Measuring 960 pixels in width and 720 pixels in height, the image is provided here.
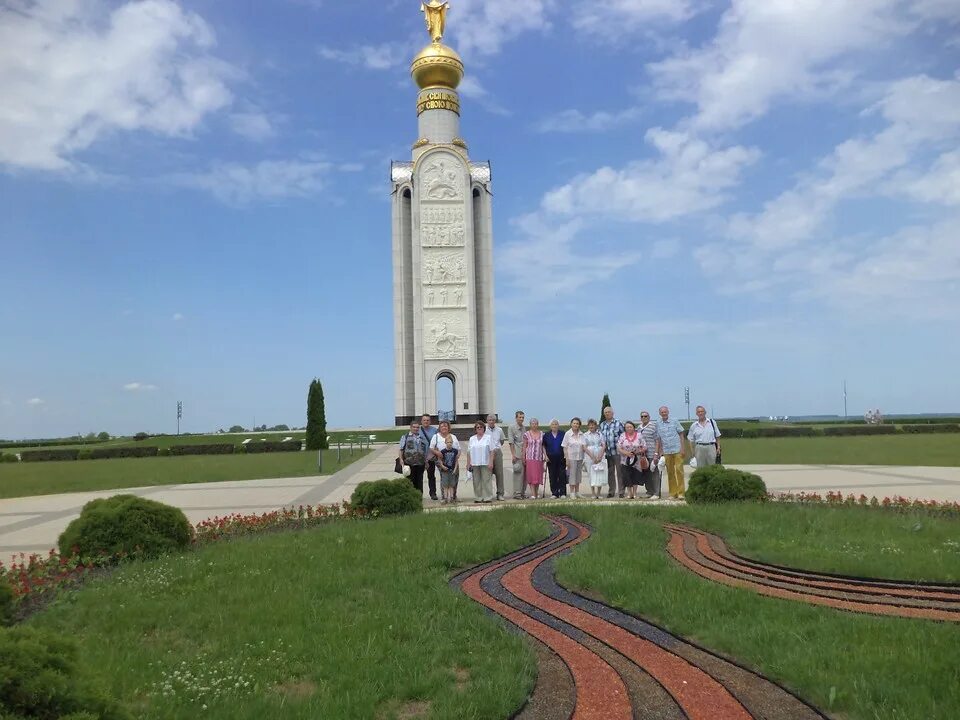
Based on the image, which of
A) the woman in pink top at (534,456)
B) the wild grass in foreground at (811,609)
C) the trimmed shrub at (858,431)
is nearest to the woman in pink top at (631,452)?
the woman in pink top at (534,456)

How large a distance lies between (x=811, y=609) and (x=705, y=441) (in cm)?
713

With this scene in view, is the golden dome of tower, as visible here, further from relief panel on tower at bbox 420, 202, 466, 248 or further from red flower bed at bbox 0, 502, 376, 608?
red flower bed at bbox 0, 502, 376, 608

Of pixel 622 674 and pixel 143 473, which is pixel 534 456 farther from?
pixel 143 473

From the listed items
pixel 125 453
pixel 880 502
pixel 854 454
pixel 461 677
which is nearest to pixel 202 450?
pixel 125 453

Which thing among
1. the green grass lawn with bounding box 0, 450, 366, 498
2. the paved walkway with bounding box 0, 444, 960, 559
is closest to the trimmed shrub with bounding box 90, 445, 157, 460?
the green grass lawn with bounding box 0, 450, 366, 498

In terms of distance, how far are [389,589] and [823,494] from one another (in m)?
9.11

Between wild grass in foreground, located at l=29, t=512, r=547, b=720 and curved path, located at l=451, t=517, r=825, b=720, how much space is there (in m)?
0.24

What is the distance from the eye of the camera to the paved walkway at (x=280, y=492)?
11789mm

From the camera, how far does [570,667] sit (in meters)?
4.43

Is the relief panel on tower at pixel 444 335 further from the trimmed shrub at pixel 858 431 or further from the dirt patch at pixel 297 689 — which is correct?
the dirt patch at pixel 297 689

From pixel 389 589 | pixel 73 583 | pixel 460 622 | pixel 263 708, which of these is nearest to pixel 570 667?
pixel 460 622

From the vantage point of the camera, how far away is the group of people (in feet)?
40.4

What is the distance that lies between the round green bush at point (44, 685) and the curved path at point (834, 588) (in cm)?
483

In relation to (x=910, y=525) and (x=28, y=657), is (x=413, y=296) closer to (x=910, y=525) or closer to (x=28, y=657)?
(x=910, y=525)
